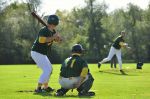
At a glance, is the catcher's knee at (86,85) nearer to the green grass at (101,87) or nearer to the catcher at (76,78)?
the catcher at (76,78)

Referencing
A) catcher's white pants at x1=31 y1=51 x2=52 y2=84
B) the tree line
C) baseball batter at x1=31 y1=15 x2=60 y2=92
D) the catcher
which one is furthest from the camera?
the tree line

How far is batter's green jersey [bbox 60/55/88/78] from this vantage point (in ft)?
43.4

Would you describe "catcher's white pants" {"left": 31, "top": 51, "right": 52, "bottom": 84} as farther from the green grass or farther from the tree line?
the tree line

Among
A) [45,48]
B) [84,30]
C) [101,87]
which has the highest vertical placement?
[45,48]

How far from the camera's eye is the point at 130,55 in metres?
106

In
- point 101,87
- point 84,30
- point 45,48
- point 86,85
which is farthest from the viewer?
point 84,30

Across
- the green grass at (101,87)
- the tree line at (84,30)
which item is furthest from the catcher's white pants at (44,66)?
the tree line at (84,30)

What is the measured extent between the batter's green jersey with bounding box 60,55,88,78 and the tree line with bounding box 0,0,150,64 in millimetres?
66722

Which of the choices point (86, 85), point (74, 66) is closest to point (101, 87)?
point (86, 85)

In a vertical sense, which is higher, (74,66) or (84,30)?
(74,66)

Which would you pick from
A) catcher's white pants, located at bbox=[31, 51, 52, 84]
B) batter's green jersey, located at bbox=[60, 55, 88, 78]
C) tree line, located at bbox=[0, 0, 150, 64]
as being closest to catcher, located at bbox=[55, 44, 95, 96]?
batter's green jersey, located at bbox=[60, 55, 88, 78]

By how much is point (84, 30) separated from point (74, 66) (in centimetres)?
9528

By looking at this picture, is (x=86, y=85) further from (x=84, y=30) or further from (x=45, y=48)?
(x=84, y=30)

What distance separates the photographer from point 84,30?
108375 millimetres
